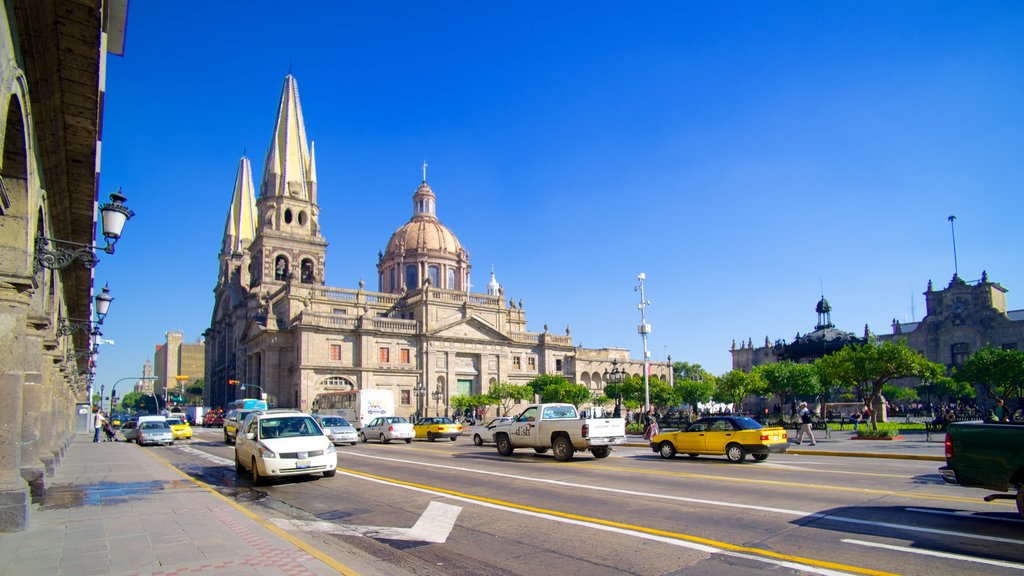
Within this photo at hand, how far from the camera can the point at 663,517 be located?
31.6ft

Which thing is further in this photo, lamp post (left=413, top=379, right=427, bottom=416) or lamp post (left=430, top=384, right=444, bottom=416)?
lamp post (left=430, top=384, right=444, bottom=416)

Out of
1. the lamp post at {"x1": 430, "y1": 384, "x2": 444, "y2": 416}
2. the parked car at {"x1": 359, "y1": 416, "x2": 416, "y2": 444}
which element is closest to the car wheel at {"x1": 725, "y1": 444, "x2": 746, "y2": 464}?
the parked car at {"x1": 359, "y1": 416, "x2": 416, "y2": 444}

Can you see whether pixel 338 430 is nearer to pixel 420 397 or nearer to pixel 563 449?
pixel 563 449

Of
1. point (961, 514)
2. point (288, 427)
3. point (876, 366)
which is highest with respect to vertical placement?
point (876, 366)

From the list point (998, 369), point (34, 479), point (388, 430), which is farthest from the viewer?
point (998, 369)

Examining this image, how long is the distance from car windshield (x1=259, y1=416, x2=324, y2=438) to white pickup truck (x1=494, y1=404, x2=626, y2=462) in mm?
7605

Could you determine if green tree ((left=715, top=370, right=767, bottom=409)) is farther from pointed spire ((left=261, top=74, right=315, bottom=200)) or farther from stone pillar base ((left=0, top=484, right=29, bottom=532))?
pointed spire ((left=261, top=74, right=315, bottom=200))

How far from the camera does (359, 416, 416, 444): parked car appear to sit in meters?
32.5

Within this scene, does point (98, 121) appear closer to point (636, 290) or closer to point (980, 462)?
point (980, 462)

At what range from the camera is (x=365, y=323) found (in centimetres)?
6181

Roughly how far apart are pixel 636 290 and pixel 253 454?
94.0 feet

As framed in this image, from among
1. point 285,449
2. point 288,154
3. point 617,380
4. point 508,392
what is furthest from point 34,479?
point 288,154

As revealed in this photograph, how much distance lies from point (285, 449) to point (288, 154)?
213 feet

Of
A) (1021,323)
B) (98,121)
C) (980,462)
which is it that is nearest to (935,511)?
(980,462)
